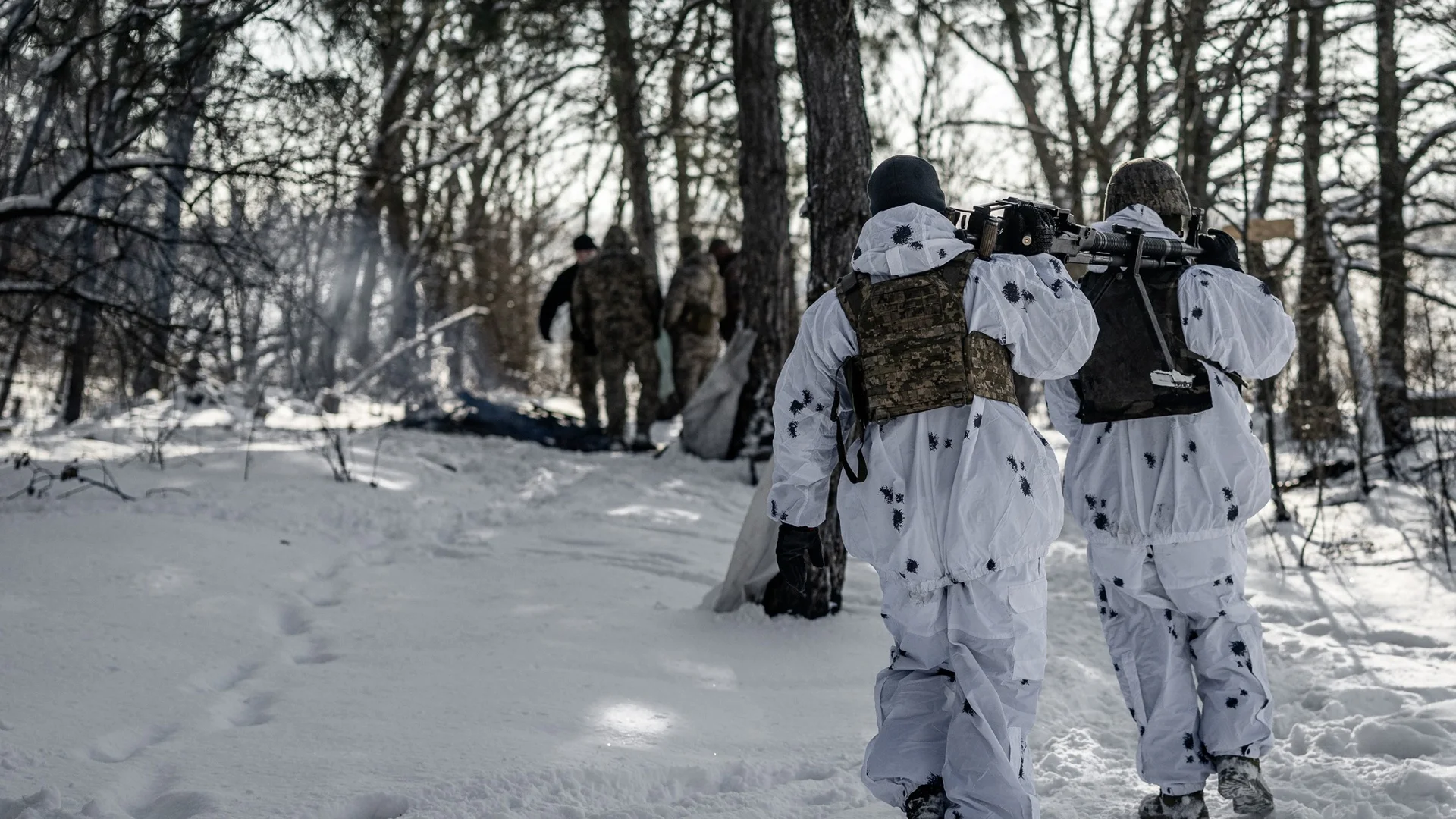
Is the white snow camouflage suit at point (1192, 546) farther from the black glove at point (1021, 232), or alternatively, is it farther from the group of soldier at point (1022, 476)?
the black glove at point (1021, 232)

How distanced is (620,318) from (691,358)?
83cm

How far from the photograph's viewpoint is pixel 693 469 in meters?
8.35

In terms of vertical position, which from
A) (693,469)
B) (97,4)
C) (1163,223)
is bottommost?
(693,469)

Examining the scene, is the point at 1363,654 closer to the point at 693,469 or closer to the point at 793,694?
the point at 793,694

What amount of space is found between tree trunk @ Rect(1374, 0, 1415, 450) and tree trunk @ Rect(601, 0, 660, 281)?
5.74 metres

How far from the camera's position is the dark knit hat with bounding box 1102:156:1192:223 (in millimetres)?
3166

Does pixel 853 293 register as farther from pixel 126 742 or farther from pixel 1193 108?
pixel 1193 108

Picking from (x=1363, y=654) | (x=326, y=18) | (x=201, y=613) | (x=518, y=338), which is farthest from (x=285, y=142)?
(x=518, y=338)

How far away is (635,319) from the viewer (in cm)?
978

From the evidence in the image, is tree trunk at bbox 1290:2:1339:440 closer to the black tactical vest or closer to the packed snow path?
the packed snow path

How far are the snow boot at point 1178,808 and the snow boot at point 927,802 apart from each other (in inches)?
28.1

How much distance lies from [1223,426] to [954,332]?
97 centimetres

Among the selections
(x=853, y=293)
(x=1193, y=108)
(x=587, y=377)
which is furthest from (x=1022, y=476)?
(x=587, y=377)

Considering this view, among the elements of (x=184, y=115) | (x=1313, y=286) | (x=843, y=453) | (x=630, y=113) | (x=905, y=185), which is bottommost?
(x=843, y=453)
